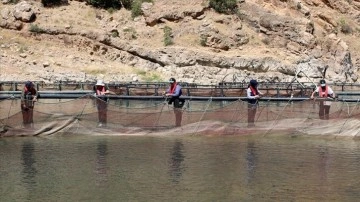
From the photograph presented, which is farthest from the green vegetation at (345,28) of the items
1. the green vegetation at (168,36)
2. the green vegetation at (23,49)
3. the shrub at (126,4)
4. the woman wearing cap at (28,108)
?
the woman wearing cap at (28,108)

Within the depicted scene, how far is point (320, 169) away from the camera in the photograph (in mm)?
12797

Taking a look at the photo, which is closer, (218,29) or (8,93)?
(8,93)

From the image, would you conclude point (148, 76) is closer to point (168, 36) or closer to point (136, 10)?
point (168, 36)

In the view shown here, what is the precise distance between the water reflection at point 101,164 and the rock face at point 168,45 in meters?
21.0

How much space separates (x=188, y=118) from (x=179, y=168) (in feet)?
16.0

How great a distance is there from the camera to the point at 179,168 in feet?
41.8

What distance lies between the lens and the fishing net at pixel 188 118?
17.3m

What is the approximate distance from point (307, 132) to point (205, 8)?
30.0m

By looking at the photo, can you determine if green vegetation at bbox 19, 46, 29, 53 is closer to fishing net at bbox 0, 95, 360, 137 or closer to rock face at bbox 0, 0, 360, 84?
rock face at bbox 0, 0, 360, 84

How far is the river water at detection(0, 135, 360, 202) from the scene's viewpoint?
10547 millimetres

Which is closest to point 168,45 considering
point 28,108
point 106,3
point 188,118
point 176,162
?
point 106,3

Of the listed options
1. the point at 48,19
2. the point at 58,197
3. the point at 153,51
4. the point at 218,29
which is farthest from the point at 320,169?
the point at 48,19

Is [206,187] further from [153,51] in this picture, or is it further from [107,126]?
[153,51]

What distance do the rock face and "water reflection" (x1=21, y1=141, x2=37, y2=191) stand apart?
67.8 feet
